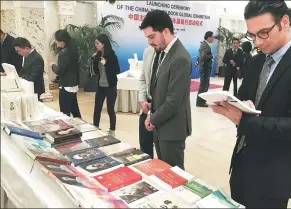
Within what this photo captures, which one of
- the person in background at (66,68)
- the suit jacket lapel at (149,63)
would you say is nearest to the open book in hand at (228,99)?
the suit jacket lapel at (149,63)

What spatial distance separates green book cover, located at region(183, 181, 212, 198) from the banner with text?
6.64 meters

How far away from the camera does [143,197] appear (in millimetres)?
1112

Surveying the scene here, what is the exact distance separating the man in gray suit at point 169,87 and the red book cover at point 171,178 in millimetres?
493

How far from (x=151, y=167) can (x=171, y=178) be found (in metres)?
0.16

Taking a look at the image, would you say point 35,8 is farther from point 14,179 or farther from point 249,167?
point 249,167

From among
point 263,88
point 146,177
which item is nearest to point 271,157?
point 263,88

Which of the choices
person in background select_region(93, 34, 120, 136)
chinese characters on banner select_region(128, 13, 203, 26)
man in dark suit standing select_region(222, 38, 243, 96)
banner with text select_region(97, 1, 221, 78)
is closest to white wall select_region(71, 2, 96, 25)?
banner with text select_region(97, 1, 221, 78)

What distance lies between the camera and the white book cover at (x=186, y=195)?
1.10 meters

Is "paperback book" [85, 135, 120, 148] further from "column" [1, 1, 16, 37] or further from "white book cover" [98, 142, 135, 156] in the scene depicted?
"column" [1, 1, 16, 37]

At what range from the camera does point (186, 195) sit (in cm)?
114

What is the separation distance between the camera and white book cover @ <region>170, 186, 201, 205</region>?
1102 millimetres

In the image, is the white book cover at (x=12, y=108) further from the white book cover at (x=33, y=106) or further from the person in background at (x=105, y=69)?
the person in background at (x=105, y=69)

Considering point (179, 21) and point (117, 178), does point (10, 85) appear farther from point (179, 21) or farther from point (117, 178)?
point (179, 21)

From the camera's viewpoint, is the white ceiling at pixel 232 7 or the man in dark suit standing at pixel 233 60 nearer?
the man in dark suit standing at pixel 233 60
